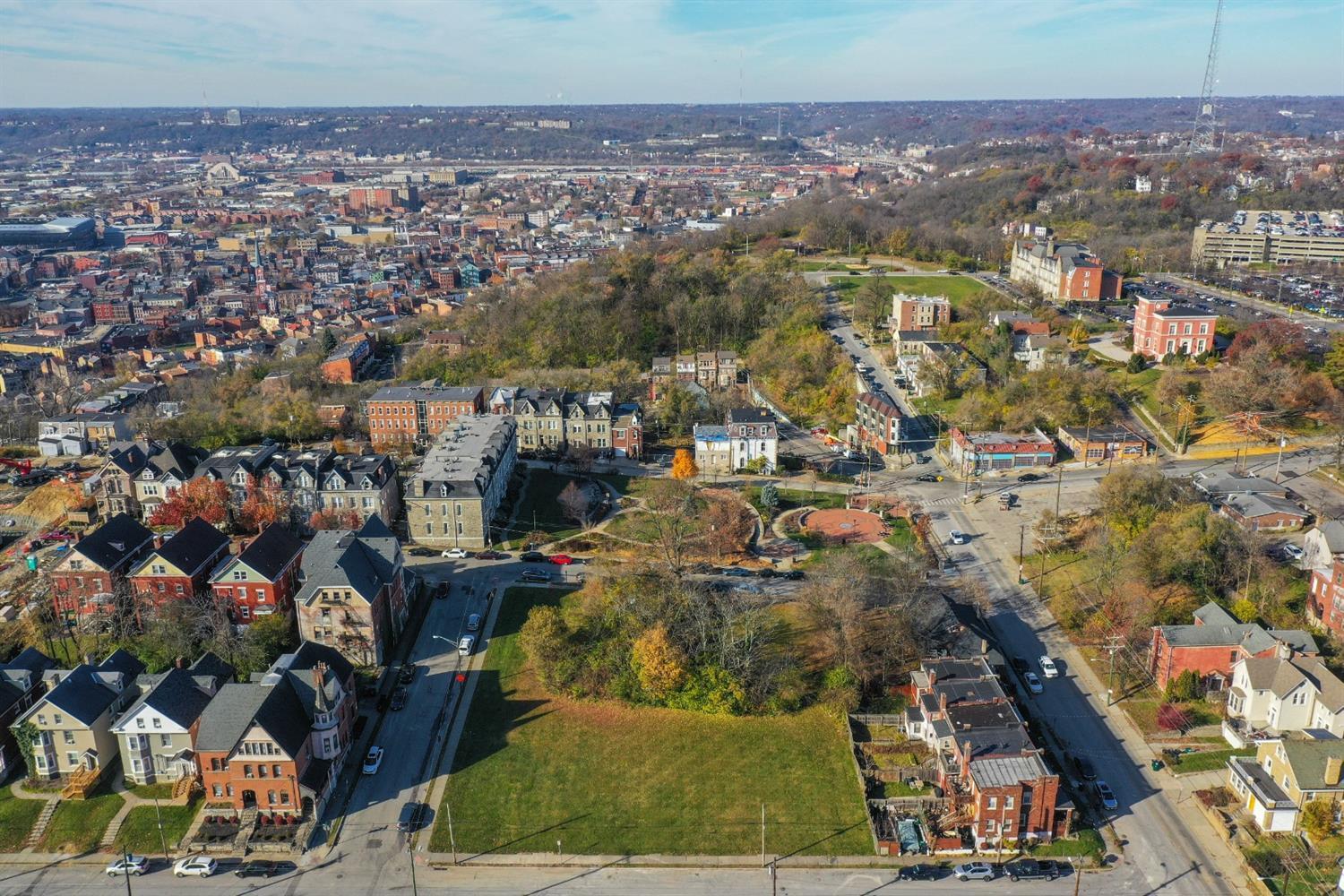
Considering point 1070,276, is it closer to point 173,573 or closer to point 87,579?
point 173,573

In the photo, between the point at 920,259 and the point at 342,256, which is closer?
the point at 920,259

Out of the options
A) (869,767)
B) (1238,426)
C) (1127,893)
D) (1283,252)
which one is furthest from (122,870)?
(1283,252)

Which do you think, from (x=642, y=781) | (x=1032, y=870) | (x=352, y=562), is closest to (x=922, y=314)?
(x=352, y=562)

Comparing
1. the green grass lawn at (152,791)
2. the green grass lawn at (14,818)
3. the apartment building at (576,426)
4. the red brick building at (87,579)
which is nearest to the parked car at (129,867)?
the green grass lawn at (152,791)

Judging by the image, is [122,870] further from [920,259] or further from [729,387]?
[920,259]

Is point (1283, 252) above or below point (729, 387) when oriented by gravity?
above

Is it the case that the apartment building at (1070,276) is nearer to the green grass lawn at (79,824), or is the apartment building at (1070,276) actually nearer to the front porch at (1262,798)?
the front porch at (1262,798)

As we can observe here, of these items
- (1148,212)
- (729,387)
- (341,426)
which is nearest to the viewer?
(341,426)
